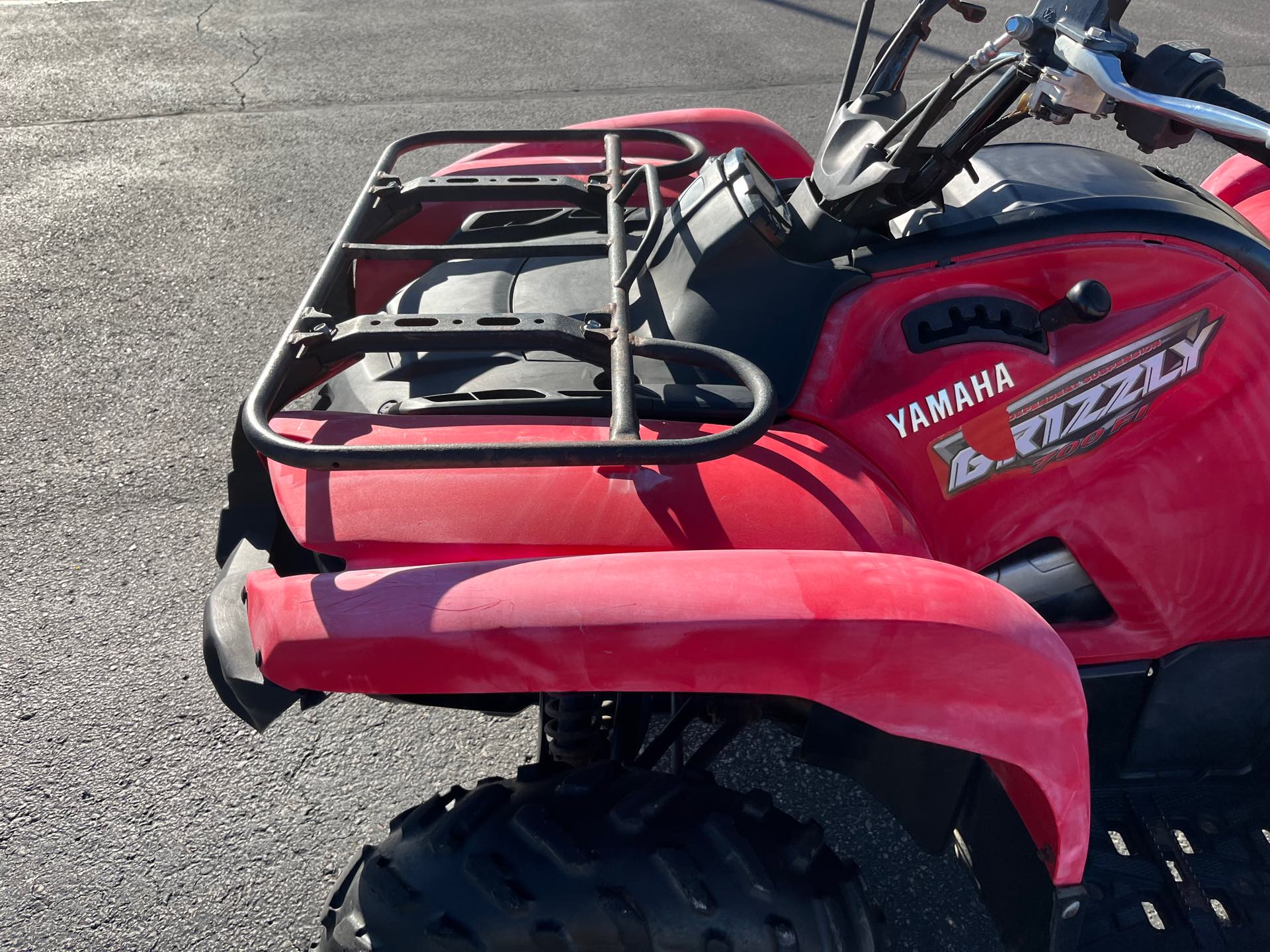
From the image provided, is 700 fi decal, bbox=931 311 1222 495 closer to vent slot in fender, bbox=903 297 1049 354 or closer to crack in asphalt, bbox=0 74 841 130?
vent slot in fender, bbox=903 297 1049 354

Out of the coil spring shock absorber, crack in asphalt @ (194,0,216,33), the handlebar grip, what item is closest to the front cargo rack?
the coil spring shock absorber

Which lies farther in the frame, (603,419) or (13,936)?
(13,936)

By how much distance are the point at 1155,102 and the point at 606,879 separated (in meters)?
1.25

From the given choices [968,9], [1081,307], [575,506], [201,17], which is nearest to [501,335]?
[575,506]

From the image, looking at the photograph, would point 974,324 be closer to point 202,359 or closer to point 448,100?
point 202,359

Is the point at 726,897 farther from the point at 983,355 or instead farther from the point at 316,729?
the point at 316,729

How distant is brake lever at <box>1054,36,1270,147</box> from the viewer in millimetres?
1334

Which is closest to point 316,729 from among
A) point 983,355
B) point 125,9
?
point 983,355

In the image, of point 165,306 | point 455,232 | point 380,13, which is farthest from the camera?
point 380,13

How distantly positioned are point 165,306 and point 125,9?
4951mm

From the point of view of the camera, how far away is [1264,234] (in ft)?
6.98

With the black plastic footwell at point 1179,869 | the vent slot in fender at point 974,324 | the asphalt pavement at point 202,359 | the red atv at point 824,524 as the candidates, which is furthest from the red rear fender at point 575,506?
the asphalt pavement at point 202,359

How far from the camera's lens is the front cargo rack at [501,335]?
1309 mm

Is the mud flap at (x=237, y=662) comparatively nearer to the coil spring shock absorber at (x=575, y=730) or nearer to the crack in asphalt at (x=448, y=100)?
the coil spring shock absorber at (x=575, y=730)
